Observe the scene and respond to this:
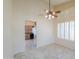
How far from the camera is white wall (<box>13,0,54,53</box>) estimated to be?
6.84m

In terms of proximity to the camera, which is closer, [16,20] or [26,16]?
[16,20]

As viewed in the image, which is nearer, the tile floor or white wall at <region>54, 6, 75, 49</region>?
the tile floor

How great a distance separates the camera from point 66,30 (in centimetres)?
881

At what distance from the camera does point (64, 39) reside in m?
9.09

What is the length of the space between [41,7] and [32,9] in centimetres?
106

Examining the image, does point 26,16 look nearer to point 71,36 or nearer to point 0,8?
point 71,36

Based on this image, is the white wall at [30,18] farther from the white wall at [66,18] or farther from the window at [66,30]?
the window at [66,30]

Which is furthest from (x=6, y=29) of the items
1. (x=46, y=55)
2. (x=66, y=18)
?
(x=66, y=18)

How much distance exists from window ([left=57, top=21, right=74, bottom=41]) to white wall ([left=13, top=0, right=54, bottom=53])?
2.65 feet

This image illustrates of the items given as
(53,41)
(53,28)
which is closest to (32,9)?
(53,28)

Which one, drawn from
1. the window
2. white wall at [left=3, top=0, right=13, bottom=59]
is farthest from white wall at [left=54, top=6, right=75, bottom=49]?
white wall at [left=3, top=0, right=13, bottom=59]

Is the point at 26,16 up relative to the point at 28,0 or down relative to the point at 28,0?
down

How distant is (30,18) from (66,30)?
3.08 meters

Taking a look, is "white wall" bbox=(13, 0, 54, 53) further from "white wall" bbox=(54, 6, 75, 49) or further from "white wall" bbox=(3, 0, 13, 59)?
"white wall" bbox=(3, 0, 13, 59)
